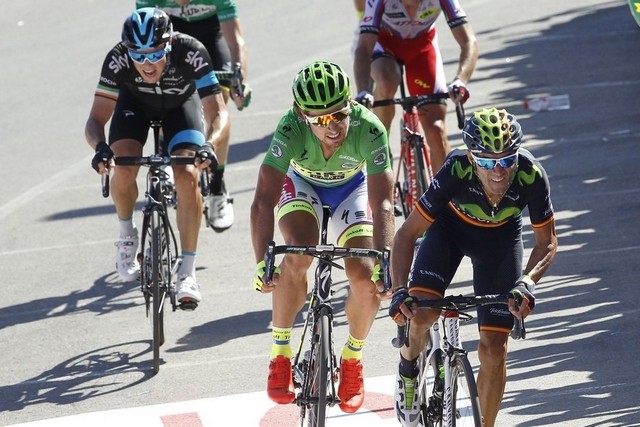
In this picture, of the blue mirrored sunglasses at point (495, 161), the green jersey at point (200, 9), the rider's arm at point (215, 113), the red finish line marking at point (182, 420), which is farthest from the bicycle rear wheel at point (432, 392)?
the green jersey at point (200, 9)

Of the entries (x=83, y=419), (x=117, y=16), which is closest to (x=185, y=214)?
(x=83, y=419)

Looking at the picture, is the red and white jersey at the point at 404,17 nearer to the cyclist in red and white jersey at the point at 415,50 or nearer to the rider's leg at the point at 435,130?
the cyclist in red and white jersey at the point at 415,50

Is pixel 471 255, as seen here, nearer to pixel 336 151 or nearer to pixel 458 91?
pixel 336 151

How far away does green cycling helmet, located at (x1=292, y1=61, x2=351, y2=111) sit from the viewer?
22.7ft

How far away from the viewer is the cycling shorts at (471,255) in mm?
6727

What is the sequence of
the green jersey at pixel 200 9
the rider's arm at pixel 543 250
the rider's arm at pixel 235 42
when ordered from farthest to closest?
1. the green jersey at pixel 200 9
2. the rider's arm at pixel 235 42
3. the rider's arm at pixel 543 250

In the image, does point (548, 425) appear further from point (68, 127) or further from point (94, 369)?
point (68, 127)

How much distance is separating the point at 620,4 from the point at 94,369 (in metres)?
14.3

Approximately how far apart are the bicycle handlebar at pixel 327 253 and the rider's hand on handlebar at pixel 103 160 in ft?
7.42

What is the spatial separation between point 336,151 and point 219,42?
484cm

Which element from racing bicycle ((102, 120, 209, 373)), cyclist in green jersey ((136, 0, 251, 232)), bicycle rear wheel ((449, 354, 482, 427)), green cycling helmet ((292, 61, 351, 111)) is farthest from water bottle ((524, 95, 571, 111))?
bicycle rear wheel ((449, 354, 482, 427))

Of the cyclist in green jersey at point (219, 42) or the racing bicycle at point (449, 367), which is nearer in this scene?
the racing bicycle at point (449, 367)

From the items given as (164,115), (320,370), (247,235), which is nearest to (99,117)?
(164,115)

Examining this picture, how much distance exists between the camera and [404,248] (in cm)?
660
